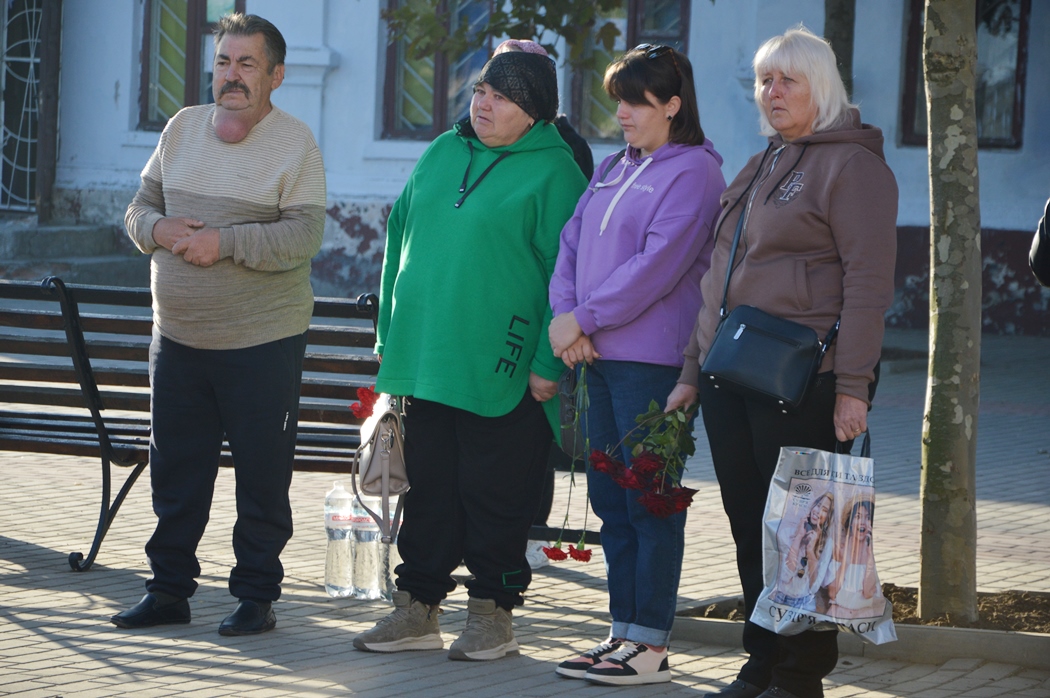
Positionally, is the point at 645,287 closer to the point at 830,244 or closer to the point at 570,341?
the point at 570,341

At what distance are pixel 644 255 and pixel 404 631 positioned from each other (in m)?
1.49

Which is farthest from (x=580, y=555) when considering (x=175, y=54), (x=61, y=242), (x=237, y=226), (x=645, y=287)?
(x=175, y=54)

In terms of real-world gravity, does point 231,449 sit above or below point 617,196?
below

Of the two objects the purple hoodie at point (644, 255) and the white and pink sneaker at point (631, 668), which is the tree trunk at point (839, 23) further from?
the white and pink sneaker at point (631, 668)

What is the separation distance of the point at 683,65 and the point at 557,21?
7.69 metres

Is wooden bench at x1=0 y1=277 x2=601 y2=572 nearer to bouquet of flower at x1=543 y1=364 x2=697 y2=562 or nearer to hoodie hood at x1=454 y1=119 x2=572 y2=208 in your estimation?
hoodie hood at x1=454 y1=119 x2=572 y2=208

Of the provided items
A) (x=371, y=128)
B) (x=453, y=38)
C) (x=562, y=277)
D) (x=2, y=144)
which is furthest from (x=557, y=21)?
(x=2, y=144)

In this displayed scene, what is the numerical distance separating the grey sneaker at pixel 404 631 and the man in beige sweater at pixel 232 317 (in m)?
0.42

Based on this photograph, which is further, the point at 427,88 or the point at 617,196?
the point at 427,88

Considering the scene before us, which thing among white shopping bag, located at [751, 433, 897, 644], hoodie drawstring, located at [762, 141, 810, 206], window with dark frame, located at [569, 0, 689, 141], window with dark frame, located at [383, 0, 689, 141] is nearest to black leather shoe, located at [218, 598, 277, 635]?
white shopping bag, located at [751, 433, 897, 644]

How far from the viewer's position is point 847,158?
3963 millimetres

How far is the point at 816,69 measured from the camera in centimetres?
405

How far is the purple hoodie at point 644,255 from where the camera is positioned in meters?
4.36

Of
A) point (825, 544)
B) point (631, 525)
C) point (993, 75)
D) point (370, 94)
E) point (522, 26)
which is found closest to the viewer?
point (825, 544)
